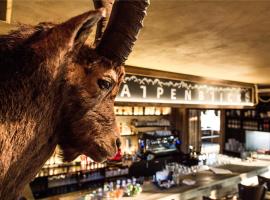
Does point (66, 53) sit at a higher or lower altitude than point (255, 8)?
lower

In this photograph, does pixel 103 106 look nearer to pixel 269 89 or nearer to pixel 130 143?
pixel 130 143

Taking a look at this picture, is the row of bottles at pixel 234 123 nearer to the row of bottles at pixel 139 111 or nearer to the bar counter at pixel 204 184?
the row of bottles at pixel 139 111

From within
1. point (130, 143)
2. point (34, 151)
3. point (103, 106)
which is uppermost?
point (103, 106)

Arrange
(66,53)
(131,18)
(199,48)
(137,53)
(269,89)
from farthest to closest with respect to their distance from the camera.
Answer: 1. (269,89)
2. (137,53)
3. (199,48)
4. (131,18)
5. (66,53)

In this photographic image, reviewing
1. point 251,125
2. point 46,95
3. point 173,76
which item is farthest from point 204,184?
point 251,125

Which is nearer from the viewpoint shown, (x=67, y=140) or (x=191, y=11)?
(x=67, y=140)

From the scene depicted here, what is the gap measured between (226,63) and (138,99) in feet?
4.62

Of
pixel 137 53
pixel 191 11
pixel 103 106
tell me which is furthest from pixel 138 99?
pixel 103 106

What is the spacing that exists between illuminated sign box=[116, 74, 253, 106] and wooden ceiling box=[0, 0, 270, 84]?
0.43 metres

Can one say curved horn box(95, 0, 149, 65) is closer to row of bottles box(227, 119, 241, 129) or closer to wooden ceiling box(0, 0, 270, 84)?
wooden ceiling box(0, 0, 270, 84)

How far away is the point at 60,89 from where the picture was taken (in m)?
0.58

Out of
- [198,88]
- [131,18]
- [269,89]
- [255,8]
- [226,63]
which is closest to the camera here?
[131,18]

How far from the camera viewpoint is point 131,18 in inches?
25.2

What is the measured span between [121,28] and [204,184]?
4.27 meters
